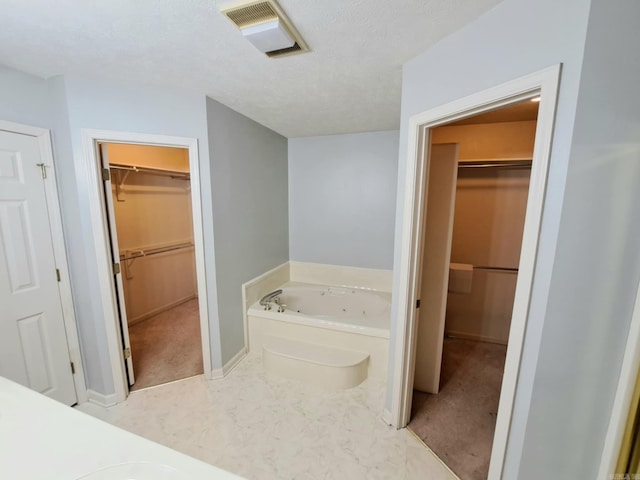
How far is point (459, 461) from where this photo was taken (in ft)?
5.18

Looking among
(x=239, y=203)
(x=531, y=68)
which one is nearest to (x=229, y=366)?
(x=239, y=203)

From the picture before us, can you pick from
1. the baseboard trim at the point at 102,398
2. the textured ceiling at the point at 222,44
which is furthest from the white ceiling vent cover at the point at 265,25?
the baseboard trim at the point at 102,398

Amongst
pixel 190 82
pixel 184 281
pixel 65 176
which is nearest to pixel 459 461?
pixel 190 82

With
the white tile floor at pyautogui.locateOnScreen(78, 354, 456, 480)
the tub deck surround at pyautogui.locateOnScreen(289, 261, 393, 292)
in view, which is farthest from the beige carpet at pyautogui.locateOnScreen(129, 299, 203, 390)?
the tub deck surround at pyautogui.locateOnScreen(289, 261, 393, 292)

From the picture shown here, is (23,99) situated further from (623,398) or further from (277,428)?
(623,398)

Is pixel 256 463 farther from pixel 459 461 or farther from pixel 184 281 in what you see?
pixel 184 281

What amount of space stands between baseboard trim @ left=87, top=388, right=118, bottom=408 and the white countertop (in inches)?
55.5

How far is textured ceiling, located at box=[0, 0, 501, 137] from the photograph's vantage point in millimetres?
1080

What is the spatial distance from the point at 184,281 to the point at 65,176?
2587mm

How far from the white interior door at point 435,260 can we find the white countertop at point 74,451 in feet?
5.48

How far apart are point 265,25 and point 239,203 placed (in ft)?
5.06

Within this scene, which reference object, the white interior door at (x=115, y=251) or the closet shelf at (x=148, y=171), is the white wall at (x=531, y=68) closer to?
the white interior door at (x=115, y=251)

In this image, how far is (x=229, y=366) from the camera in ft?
7.99

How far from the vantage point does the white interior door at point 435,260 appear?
194 cm
